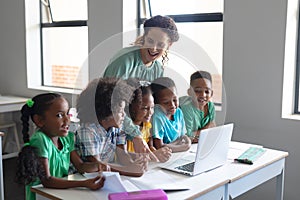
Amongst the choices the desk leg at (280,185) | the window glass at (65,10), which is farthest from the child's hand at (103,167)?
the window glass at (65,10)

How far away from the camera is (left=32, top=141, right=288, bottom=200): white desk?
157 centimetres

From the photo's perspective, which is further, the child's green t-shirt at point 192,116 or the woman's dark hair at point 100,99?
the child's green t-shirt at point 192,116

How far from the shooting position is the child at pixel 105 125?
1.67 metres

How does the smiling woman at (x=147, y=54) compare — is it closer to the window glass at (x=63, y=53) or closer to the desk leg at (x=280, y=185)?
the desk leg at (x=280, y=185)

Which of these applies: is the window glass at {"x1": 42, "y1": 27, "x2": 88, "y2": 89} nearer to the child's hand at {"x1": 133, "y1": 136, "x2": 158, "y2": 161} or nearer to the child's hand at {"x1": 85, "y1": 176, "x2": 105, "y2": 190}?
the child's hand at {"x1": 133, "y1": 136, "x2": 158, "y2": 161}

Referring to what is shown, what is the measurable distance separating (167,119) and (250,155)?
0.51 m

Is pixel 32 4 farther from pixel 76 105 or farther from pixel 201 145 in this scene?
pixel 201 145

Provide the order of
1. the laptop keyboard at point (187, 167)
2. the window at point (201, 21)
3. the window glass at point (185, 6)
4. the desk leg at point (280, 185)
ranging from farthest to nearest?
the window glass at point (185, 6) → the window at point (201, 21) → the desk leg at point (280, 185) → the laptop keyboard at point (187, 167)

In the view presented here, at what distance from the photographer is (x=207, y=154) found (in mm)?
1829

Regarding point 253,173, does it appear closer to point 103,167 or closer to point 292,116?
point 103,167

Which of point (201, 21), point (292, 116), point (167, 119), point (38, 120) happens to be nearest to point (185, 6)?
point (201, 21)

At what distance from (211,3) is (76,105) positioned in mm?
1842

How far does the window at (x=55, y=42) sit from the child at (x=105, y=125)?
2490mm

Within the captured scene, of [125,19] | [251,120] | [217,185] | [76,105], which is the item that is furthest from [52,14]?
[217,185]
